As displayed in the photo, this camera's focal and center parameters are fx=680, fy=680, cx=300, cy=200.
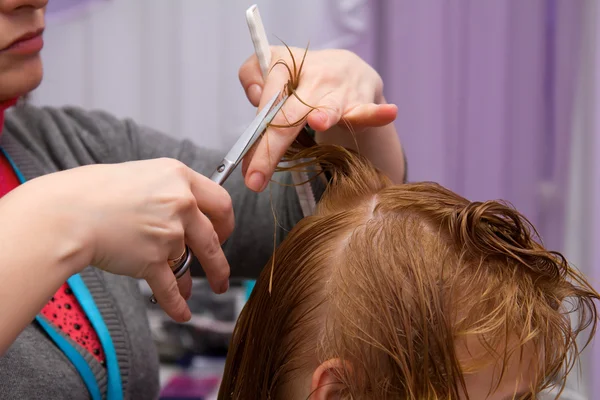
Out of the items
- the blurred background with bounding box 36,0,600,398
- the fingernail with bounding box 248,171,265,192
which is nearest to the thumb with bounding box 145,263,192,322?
the fingernail with bounding box 248,171,265,192

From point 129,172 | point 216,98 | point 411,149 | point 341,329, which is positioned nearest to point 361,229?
point 341,329

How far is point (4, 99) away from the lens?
759mm

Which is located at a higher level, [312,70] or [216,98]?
[312,70]

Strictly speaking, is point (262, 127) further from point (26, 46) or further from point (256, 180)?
point (26, 46)

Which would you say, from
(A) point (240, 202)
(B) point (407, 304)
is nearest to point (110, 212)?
(B) point (407, 304)

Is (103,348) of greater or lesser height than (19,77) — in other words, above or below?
below

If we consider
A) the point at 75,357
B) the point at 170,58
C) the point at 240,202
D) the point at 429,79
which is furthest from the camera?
the point at 170,58

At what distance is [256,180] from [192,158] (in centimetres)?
33

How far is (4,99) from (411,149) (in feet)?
2.60

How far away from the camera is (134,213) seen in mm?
542

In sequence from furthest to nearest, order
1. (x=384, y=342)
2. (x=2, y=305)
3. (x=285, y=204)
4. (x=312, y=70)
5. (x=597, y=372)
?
(x=597, y=372) → (x=285, y=204) → (x=312, y=70) → (x=384, y=342) → (x=2, y=305)

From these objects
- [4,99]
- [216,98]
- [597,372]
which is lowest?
[597,372]

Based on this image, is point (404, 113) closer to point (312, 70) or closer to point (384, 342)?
point (312, 70)

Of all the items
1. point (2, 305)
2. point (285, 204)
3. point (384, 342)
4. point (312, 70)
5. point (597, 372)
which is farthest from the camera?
point (597, 372)
